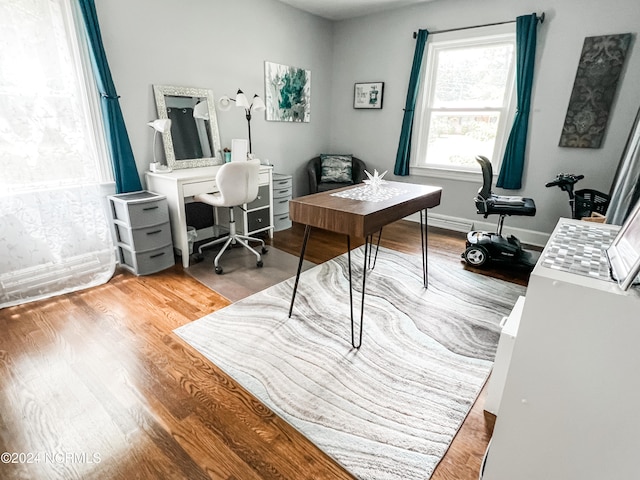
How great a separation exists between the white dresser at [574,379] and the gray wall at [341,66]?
322 centimetres

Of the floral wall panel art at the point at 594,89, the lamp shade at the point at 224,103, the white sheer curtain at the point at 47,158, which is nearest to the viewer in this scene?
the white sheer curtain at the point at 47,158

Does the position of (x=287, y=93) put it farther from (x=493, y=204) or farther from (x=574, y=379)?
(x=574, y=379)

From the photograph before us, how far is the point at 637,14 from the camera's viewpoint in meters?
2.99

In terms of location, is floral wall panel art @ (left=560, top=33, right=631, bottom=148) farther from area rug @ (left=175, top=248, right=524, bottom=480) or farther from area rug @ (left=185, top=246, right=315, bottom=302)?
area rug @ (left=185, top=246, right=315, bottom=302)

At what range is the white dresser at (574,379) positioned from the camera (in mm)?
839

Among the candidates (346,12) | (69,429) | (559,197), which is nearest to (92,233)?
(69,429)

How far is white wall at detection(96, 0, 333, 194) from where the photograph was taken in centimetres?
287

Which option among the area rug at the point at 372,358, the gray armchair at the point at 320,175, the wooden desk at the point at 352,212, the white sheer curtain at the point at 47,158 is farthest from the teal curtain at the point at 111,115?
the gray armchair at the point at 320,175

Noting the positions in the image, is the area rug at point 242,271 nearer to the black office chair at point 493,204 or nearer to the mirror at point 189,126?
the mirror at point 189,126

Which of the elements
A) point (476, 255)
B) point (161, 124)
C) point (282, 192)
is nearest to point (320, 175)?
point (282, 192)

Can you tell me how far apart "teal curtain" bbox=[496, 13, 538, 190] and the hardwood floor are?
295 centimetres

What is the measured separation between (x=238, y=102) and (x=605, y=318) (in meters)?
3.44

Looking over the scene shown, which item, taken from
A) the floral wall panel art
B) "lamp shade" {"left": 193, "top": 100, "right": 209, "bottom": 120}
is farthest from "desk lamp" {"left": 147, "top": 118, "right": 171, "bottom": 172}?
the floral wall panel art

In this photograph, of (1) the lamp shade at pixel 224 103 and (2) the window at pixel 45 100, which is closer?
(2) the window at pixel 45 100
